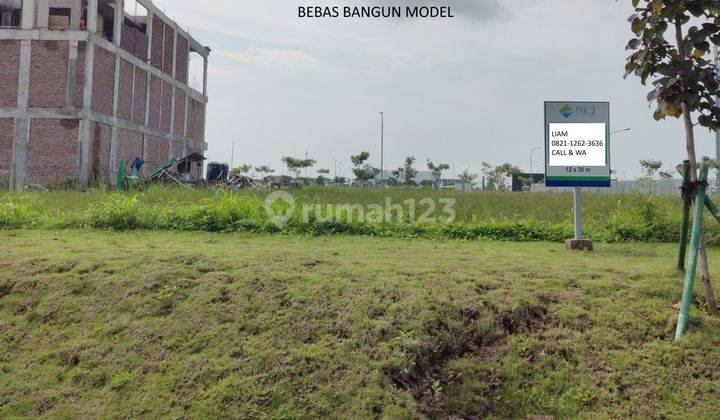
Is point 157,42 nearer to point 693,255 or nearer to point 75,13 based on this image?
point 75,13

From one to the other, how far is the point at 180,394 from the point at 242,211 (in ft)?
17.5

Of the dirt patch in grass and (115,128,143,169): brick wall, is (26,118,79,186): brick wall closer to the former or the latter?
(115,128,143,169): brick wall

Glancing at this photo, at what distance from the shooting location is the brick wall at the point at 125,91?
1179 inches

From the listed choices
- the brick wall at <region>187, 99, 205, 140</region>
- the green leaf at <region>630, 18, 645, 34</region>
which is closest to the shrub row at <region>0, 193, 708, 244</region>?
the green leaf at <region>630, 18, 645, 34</region>

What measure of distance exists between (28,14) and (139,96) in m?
7.02

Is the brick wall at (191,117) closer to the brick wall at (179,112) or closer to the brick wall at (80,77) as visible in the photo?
the brick wall at (179,112)

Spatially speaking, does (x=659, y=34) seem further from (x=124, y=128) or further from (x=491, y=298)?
(x=124, y=128)

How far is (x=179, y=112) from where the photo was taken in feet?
125

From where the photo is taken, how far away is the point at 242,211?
8.19m

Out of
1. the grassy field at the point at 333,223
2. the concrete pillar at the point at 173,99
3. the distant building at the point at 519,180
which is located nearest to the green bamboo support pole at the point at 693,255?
the grassy field at the point at 333,223

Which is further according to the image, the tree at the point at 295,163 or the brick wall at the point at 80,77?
the tree at the point at 295,163

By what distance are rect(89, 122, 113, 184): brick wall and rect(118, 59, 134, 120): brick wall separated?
6.37 feet

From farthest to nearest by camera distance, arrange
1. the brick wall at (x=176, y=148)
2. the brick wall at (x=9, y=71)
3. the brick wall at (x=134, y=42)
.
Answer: the brick wall at (x=176, y=148) → the brick wall at (x=134, y=42) → the brick wall at (x=9, y=71)

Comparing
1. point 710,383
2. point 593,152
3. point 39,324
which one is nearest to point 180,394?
point 39,324
